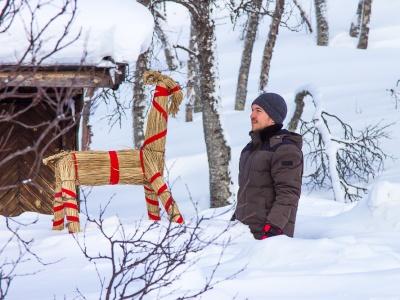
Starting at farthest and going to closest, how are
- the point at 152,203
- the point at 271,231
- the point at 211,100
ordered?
the point at 211,100
the point at 152,203
the point at 271,231

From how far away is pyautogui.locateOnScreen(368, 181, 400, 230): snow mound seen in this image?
648cm

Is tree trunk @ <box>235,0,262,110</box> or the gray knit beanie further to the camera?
tree trunk @ <box>235,0,262,110</box>

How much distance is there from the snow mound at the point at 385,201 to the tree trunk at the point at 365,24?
15.8 metres

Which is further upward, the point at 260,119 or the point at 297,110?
the point at 260,119

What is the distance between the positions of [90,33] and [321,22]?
1707cm

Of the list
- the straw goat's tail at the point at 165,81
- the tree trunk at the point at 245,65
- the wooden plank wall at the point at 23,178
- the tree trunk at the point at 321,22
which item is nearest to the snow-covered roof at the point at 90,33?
the straw goat's tail at the point at 165,81

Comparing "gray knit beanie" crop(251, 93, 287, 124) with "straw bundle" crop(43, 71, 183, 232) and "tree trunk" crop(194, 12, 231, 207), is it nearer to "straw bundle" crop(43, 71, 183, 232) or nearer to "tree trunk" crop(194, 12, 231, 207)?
"straw bundle" crop(43, 71, 183, 232)

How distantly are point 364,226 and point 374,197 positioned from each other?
0.97ft

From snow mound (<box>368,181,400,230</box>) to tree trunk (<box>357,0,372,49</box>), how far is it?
51.8ft

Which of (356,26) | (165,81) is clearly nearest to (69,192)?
(165,81)

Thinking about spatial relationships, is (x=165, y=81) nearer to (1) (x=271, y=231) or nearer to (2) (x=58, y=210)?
(2) (x=58, y=210)

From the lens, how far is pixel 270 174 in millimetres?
5516

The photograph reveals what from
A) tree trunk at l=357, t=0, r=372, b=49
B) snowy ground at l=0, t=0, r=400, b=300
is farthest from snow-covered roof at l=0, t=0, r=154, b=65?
tree trunk at l=357, t=0, r=372, b=49

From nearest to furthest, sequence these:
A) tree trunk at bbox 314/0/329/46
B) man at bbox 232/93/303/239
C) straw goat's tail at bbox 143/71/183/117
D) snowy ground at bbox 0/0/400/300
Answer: snowy ground at bbox 0/0/400/300
man at bbox 232/93/303/239
straw goat's tail at bbox 143/71/183/117
tree trunk at bbox 314/0/329/46
